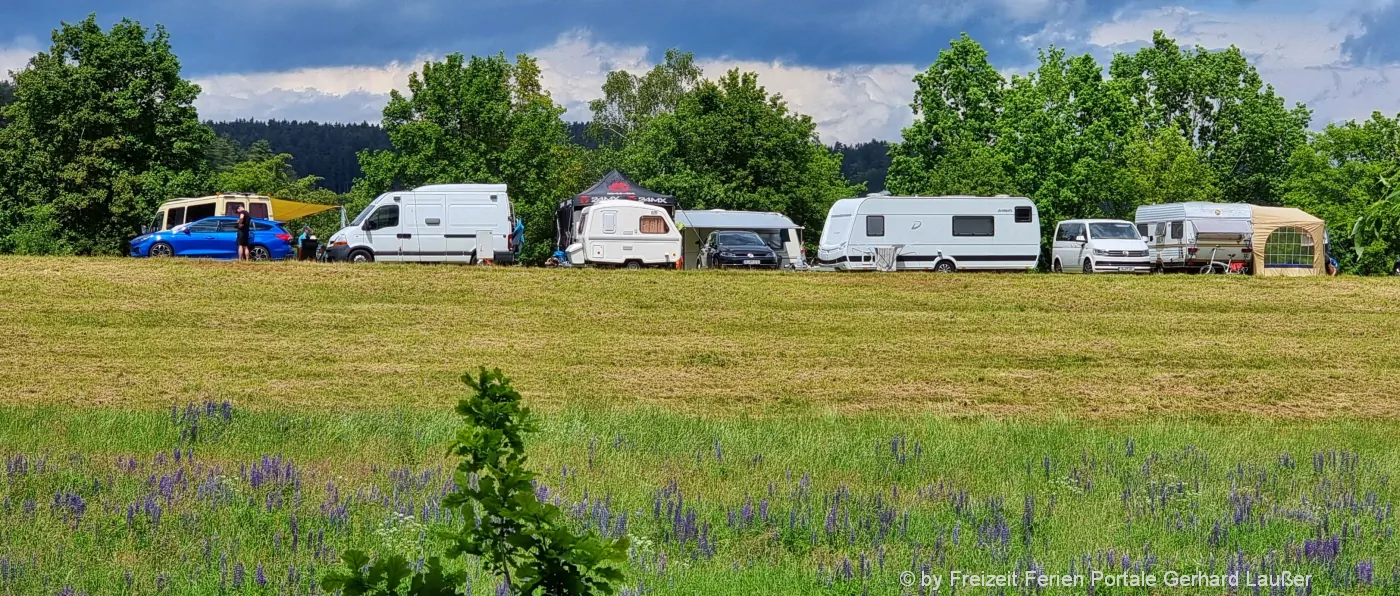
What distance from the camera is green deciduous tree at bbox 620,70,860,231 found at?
56469mm

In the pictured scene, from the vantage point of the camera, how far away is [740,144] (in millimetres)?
57406

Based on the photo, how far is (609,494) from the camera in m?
7.78

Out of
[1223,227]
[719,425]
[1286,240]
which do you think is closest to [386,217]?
[719,425]

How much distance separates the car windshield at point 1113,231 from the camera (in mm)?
38031

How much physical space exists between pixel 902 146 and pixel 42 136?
125 feet

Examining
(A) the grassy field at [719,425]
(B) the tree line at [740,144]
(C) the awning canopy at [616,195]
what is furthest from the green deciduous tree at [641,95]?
(A) the grassy field at [719,425]

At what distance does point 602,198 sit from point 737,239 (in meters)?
7.38

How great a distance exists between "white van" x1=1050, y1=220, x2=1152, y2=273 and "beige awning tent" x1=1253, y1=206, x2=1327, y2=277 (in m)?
3.97

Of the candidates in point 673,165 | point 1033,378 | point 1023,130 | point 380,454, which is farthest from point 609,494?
point 1023,130

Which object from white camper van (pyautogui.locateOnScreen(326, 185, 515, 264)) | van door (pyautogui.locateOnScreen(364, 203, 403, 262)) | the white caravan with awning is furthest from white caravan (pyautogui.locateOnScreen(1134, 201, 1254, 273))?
van door (pyautogui.locateOnScreen(364, 203, 403, 262))

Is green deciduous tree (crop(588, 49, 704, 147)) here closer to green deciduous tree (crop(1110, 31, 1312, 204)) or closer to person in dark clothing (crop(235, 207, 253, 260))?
green deciduous tree (crop(1110, 31, 1312, 204))

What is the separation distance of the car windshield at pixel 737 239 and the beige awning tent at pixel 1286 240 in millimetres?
15728

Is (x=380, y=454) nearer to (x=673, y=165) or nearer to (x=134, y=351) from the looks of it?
(x=134, y=351)

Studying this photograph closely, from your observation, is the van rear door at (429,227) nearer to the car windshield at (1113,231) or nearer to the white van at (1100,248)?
the white van at (1100,248)
